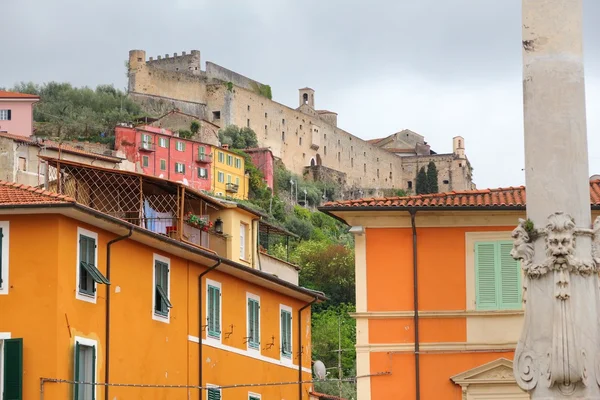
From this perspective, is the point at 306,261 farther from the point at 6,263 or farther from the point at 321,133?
the point at 6,263

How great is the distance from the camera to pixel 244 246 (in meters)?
38.8

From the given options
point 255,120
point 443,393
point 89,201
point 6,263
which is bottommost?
point 443,393

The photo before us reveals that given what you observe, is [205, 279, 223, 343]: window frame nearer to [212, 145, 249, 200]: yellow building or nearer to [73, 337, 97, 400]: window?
[73, 337, 97, 400]: window

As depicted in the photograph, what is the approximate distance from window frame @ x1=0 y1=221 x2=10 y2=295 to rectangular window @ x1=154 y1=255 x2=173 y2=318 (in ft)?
14.1

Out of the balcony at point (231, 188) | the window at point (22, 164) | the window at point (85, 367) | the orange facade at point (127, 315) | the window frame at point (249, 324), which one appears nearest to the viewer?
the orange facade at point (127, 315)

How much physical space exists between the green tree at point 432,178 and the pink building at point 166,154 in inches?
2389

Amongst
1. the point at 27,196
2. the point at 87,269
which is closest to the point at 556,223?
the point at 87,269

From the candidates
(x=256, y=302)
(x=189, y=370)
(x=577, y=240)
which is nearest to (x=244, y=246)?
(x=256, y=302)

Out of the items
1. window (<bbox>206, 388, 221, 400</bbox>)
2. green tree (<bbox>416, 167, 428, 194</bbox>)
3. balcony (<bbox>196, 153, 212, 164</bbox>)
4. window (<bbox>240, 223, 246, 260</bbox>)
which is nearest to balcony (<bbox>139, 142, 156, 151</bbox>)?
balcony (<bbox>196, 153, 212, 164</bbox>)

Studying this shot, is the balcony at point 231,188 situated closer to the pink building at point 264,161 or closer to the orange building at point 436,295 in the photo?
the pink building at point 264,161

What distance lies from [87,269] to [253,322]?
29.1 feet

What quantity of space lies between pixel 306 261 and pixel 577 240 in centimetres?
8555

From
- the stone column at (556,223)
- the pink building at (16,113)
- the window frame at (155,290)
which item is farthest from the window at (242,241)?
the pink building at (16,113)

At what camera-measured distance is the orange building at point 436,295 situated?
2583 centimetres
